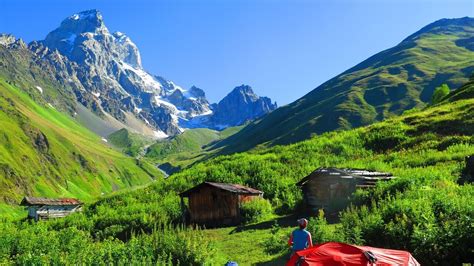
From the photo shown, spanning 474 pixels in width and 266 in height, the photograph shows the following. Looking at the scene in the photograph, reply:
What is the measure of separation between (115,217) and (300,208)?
67.8ft

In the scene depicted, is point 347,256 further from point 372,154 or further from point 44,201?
point 44,201

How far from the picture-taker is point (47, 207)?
92.6 metres

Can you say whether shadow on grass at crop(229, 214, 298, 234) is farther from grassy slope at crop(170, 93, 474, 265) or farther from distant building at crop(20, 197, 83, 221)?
distant building at crop(20, 197, 83, 221)

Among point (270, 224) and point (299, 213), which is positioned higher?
point (270, 224)

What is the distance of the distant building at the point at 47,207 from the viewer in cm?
8975

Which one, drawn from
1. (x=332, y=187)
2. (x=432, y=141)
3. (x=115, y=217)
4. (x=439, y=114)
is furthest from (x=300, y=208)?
(x=439, y=114)

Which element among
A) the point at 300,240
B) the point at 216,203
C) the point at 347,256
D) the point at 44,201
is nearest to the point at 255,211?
the point at 216,203

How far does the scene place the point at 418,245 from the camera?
19891 mm

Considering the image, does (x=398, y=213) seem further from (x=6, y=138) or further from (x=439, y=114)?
(x=6, y=138)

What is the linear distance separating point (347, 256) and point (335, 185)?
91.7ft

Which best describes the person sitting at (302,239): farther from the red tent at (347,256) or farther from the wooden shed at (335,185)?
the wooden shed at (335,185)

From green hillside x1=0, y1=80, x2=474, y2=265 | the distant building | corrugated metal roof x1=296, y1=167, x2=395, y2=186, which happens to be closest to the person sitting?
green hillside x1=0, y1=80, x2=474, y2=265

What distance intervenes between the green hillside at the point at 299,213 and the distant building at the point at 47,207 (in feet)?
97.1

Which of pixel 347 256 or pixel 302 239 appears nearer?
pixel 347 256
